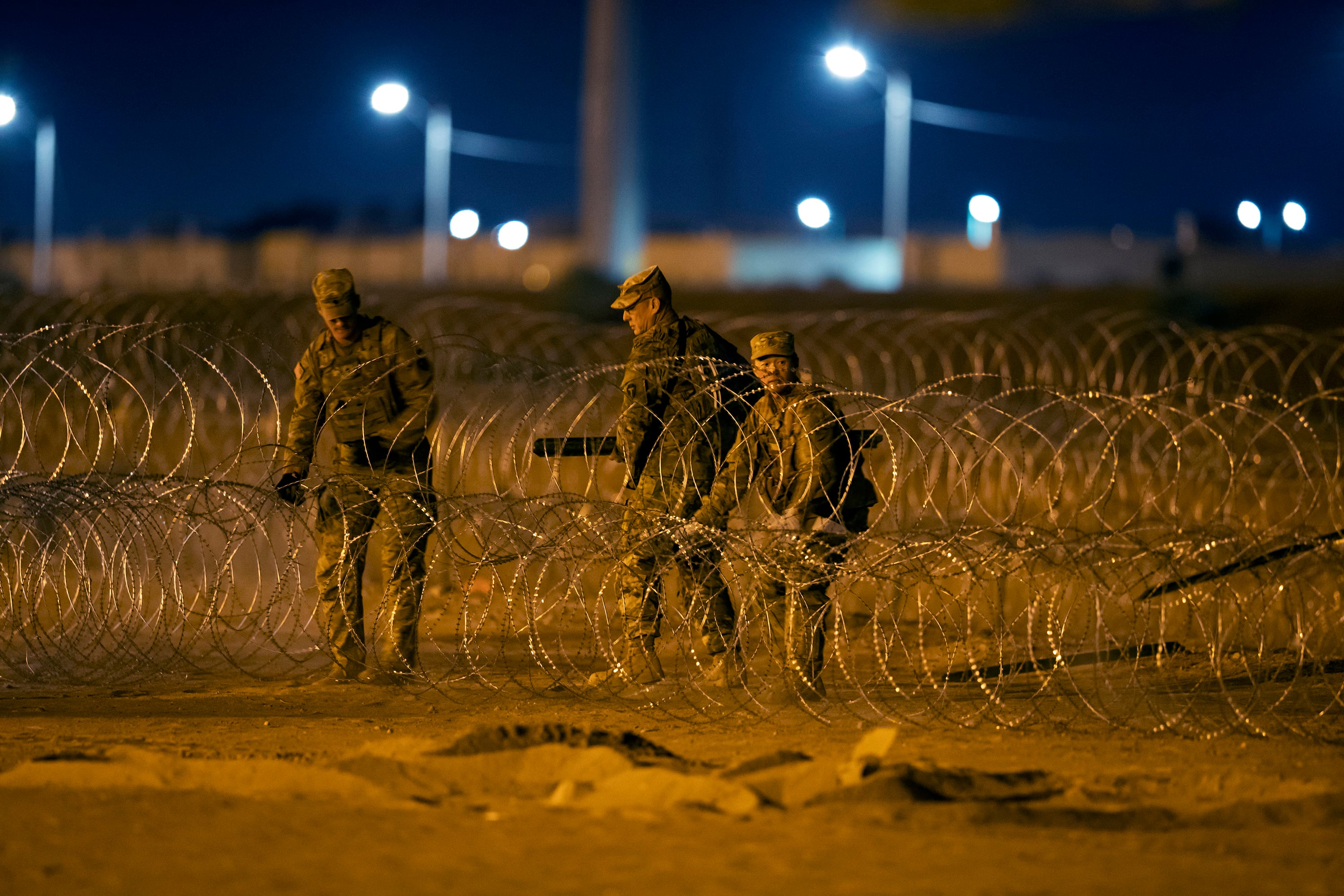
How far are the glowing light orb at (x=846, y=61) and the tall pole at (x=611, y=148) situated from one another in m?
3.26

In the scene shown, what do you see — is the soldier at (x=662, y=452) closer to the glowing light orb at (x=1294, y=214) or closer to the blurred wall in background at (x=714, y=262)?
the glowing light orb at (x=1294, y=214)

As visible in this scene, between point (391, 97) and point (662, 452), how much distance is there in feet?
47.0

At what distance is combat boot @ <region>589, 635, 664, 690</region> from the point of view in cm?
704

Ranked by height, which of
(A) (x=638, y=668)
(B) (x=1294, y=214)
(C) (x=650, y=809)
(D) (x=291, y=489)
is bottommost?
(C) (x=650, y=809)

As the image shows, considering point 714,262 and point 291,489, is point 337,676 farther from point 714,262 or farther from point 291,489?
point 714,262

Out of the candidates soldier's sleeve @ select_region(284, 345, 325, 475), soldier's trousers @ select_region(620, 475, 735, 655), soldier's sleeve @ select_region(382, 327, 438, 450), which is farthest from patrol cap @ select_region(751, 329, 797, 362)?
soldier's sleeve @ select_region(284, 345, 325, 475)

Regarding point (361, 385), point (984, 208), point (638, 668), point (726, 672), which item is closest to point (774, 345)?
point (726, 672)

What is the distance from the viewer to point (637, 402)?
6.98 meters

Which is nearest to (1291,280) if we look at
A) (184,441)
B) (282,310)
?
(282,310)

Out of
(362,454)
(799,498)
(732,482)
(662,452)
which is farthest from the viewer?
(362,454)

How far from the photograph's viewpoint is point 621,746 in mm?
5676

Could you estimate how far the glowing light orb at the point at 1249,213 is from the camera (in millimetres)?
15773

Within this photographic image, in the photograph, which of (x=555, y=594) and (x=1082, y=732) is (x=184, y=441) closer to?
(x=555, y=594)

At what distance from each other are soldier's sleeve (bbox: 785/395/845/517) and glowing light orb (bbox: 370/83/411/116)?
14590 millimetres
